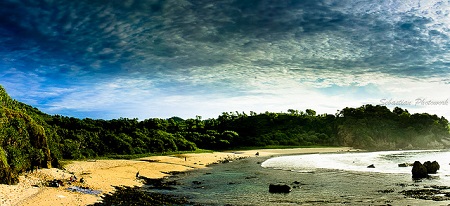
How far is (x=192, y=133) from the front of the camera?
346 feet

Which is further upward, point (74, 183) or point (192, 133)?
point (192, 133)

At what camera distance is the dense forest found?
34812 mm

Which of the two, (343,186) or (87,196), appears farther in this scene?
(343,186)

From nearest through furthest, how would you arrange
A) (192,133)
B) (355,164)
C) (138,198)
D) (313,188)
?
1. (138,198)
2. (313,188)
3. (355,164)
4. (192,133)

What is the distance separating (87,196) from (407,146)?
5899 inches

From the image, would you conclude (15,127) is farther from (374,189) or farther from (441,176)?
(441,176)

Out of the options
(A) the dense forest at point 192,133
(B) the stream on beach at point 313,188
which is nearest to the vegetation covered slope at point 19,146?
(A) the dense forest at point 192,133

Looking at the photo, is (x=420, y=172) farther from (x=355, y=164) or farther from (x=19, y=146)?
(x=19, y=146)

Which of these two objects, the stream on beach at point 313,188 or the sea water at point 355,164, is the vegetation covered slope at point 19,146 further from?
the sea water at point 355,164

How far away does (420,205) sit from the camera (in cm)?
2509

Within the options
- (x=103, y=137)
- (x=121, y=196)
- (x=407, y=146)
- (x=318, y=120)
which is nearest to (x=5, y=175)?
(x=121, y=196)

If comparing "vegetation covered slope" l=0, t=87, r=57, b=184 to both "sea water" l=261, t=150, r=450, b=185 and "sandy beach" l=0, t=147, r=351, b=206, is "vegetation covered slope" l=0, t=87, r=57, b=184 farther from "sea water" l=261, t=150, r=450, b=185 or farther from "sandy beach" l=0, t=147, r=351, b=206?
"sea water" l=261, t=150, r=450, b=185

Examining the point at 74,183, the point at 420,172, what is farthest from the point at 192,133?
the point at 74,183

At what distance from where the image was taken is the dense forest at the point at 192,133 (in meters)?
34.8
